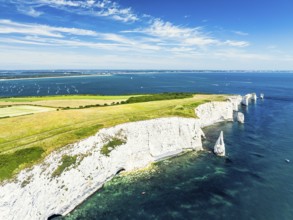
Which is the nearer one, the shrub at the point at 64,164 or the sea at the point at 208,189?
the sea at the point at 208,189

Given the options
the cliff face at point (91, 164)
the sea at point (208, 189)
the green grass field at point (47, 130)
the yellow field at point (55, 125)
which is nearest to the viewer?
the cliff face at point (91, 164)

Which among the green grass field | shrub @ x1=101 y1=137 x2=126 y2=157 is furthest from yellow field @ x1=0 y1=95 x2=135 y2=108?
shrub @ x1=101 y1=137 x2=126 y2=157

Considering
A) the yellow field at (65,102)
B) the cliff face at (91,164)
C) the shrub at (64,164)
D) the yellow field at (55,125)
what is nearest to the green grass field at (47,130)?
the yellow field at (55,125)

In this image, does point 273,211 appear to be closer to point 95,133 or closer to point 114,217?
point 114,217

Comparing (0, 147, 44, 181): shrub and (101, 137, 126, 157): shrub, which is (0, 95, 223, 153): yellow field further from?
(101, 137, 126, 157): shrub

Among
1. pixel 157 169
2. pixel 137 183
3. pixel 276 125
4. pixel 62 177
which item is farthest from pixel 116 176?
pixel 276 125

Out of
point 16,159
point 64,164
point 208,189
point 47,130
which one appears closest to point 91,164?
point 64,164

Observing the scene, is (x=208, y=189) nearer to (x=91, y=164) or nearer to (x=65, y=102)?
(x=91, y=164)

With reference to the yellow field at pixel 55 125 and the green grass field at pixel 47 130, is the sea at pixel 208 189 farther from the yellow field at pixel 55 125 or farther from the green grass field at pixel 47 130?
the yellow field at pixel 55 125
